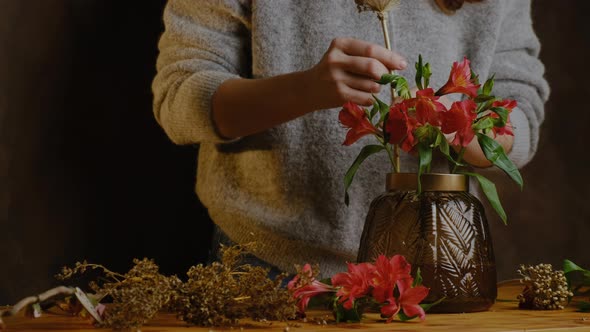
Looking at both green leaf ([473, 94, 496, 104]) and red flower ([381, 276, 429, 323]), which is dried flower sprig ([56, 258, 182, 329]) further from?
green leaf ([473, 94, 496, 104])

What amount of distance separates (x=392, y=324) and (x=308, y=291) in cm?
9

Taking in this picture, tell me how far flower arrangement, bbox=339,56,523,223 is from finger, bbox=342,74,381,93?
0.25 ft

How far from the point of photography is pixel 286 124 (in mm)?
1201

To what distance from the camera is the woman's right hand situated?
2.90ft

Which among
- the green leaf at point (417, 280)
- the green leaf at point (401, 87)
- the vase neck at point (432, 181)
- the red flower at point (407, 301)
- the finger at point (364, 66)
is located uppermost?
the finger at point (364, 66)

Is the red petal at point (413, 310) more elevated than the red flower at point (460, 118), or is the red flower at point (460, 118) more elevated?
the red flower at point (460, 118)

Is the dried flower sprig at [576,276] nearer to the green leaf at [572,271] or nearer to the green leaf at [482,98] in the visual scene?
the green leaf at [572,271]

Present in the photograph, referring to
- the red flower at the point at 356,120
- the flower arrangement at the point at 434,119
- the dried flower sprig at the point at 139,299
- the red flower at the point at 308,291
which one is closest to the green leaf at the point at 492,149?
the flower arrangement at the point at 434,119

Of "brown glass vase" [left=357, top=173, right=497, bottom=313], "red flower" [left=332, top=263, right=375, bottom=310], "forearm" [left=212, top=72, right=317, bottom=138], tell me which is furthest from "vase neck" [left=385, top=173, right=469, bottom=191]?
"forearm" [left=212, top=72, right=317, bottom=138]

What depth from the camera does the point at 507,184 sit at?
1920 millimetres

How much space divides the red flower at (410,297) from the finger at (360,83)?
0.26 metres

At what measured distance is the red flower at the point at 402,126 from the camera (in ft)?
2.64

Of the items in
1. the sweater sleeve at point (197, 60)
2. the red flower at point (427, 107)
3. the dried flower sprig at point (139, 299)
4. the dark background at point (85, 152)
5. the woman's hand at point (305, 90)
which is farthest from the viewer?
the dark background at point (85, 152)

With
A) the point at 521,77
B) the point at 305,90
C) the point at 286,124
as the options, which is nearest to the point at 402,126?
the point at 305,90
